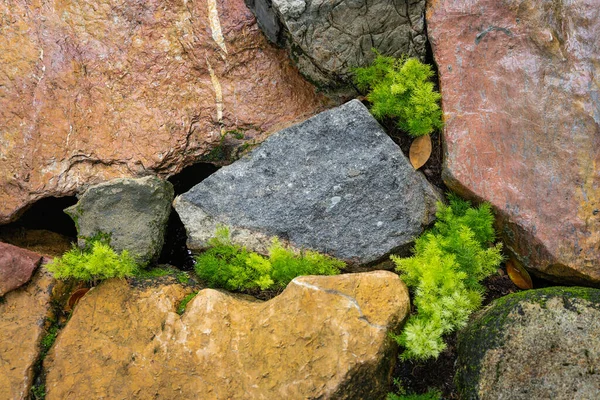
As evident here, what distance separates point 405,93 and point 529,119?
908 millimetres

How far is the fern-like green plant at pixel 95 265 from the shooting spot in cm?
378

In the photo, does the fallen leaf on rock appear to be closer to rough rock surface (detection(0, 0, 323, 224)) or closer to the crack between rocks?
rough rock surface (detection(0, 0, 323, 224))

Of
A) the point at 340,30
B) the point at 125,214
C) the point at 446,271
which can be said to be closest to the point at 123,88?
the point at 125,214

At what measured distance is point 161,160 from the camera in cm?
438

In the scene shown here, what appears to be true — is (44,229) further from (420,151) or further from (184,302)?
(420,151)

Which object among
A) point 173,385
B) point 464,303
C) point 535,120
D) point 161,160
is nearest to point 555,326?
point 464,303

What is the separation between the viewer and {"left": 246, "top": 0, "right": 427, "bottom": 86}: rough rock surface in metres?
4.10

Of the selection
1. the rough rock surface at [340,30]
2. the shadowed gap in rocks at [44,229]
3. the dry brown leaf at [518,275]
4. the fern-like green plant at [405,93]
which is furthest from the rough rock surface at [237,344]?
the rough rock surface at [340,30]

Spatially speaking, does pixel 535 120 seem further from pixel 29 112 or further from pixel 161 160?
pixel 29 112

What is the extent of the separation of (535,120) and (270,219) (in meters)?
2.03

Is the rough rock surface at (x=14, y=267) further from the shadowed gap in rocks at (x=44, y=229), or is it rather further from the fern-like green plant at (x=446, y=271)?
the fern-like green plant at (x=446, y=271)

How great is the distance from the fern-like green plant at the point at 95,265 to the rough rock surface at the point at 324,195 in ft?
1.77

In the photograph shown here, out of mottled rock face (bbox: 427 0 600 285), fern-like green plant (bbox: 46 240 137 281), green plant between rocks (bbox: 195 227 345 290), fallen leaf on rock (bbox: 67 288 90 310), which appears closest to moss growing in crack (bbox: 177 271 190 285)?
green plant between rocks (bbox: 195 227 345 290)

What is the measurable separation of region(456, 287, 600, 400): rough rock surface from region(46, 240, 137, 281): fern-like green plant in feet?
7.57
